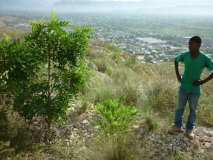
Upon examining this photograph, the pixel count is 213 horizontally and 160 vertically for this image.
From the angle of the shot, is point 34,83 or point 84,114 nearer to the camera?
point 34,83

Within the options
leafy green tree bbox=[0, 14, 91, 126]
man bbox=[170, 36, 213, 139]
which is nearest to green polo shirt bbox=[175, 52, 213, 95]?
man bbox=[170, 36, 213, 139]

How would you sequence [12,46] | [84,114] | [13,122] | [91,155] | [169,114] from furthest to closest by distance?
[169,114]
[84,114]
[13,122]
[12,46]
[91,155]

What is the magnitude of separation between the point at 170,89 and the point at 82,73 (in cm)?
373

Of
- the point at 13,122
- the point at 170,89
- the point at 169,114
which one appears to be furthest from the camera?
the point at 170,89

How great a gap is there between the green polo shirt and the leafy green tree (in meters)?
1.76

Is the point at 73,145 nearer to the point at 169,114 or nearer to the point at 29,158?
the point at 29,158

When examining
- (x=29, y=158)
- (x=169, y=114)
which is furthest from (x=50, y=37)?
(x=169, y=114)

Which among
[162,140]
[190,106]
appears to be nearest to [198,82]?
[190,106]

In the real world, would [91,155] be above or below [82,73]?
below

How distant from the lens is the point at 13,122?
5266 mm

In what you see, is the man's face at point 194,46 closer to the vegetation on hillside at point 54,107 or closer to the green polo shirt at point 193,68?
the green polo shirt at point 193,68

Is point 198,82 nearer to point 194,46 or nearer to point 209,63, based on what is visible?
point 209,63

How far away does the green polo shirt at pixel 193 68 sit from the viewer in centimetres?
548

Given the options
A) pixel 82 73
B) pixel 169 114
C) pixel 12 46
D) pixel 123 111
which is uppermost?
pixel 12 46
